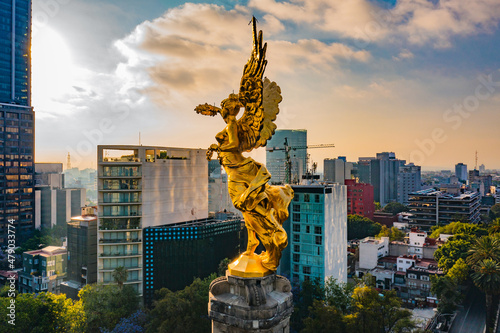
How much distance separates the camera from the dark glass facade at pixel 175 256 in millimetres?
28500

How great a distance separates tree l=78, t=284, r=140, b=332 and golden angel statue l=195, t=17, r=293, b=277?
17.5 metres

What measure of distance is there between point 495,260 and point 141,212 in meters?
30.6

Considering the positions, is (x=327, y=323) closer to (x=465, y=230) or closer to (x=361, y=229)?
(x=465, y=230)

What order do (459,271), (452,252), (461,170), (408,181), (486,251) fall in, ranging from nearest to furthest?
(486,251), (459,271), (452,252), (408,181), (461,170)

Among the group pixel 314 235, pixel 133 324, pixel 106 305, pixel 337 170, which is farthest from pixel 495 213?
pixel 106 305

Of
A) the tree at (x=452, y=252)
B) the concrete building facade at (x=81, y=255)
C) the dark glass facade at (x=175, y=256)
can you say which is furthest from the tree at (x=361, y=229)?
the concrete building facade at (x=81, y=255)

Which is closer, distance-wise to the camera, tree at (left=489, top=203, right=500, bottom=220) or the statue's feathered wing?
the statue's feathered wing

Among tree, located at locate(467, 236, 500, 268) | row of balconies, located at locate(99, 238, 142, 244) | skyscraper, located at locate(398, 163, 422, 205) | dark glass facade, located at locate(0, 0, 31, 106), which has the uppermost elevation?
dark glass facade, located at locate(0, 0, 31, 106)

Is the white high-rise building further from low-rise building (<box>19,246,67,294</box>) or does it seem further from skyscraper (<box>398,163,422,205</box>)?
skyscraper (<box>398,163,422,205</box>)

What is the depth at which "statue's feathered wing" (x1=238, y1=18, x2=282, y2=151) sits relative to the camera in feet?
26.1

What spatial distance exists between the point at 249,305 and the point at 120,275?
2344 cm

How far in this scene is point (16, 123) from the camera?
55438 millimetres

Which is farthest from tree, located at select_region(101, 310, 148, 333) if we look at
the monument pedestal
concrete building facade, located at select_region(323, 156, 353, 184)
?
concrete building facade, located at select_region(323, 156, 353, 184)

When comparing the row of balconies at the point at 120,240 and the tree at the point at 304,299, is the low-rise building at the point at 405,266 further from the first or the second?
the row of balconies at the point at 120,240
